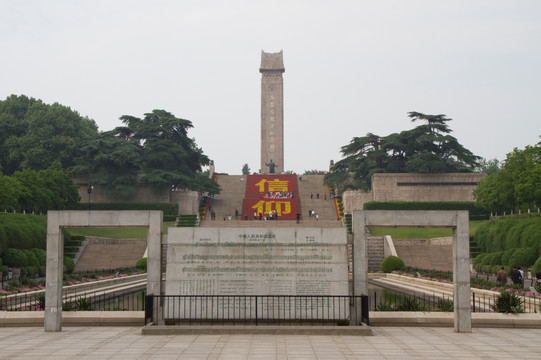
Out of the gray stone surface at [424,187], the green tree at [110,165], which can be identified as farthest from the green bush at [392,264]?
the green tree at [110,165]

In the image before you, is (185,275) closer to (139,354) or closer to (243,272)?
(243,272)

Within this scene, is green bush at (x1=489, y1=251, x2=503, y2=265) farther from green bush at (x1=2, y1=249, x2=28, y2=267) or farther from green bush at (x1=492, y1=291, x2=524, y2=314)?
green bush at (x1=2, y1=249, x2=28, y2=267)

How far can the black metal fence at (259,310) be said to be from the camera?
15586 millimetres

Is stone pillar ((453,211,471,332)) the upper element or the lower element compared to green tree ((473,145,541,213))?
lower

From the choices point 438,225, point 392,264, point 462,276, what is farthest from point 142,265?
point 462,276

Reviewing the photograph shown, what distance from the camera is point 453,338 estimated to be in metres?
14.7

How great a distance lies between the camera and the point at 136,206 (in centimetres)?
5966

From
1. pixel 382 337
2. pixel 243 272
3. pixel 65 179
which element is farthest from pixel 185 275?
pixel 65 179

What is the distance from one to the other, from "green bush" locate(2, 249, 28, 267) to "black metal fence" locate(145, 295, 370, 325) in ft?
73.0

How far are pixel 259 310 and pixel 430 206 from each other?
46515mm

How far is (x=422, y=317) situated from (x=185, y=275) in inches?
251

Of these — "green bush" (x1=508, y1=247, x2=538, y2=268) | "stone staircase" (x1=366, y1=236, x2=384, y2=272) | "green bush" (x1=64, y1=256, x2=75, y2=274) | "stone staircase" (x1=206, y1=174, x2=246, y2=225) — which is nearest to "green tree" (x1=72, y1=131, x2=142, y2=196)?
"stone staircase" (x1=206, y1=174, x2=246, y2=225)

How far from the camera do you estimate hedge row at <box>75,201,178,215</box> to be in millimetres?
58938

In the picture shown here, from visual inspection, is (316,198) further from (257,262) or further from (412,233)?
(257,262)
